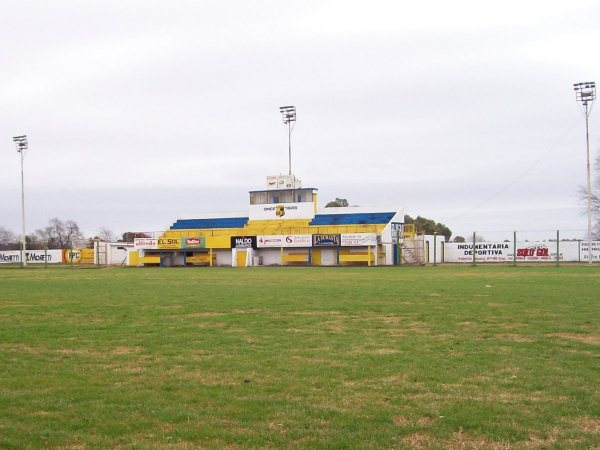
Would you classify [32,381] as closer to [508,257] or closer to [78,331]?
[78,331]

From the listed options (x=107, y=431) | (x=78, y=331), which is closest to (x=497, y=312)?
(x=78, y=331)

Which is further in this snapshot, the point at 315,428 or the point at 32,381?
the point at 32,381

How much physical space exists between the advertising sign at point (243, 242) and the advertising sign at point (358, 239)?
1082cm

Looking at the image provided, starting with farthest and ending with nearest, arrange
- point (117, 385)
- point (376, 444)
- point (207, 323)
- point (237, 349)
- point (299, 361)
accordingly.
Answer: point (207, 323) < point (237, 349) < point (299, 361) < point (117, 385) < point (376, 444)

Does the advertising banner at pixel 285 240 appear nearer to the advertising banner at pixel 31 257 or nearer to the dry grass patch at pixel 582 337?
the advertising banner at pixel 31 257

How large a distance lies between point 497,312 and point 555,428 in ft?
36.1

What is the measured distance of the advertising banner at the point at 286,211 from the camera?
76625 mm

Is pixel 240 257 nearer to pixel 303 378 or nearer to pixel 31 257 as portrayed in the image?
pixel 31 257

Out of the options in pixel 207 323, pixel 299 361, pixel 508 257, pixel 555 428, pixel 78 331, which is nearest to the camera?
pixel 555 428

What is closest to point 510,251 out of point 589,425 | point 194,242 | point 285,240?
point 285,240

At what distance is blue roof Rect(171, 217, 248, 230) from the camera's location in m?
81.5

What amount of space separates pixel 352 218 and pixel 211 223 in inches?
742

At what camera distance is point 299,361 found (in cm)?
→ 1053

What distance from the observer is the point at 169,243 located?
251ft
